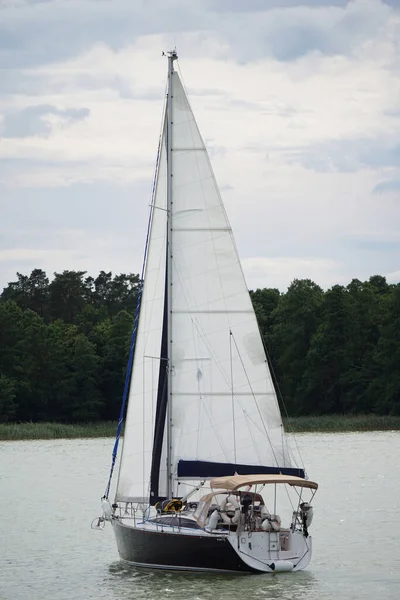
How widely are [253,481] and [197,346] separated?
174 inches

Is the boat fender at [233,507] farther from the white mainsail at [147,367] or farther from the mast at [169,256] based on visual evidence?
the white mainsail at [147,367]

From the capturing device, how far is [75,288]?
189 m

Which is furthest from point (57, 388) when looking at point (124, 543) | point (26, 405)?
point (124, 543)

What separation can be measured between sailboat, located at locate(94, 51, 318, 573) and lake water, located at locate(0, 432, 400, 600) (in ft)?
5.17

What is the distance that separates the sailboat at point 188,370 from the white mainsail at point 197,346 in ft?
0.08

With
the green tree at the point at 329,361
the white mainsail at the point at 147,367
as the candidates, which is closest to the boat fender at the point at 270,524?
Result: the white mainsail at the point at 147,367

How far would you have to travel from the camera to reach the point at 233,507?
1179 inches

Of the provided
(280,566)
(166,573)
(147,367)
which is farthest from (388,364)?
(280,566)

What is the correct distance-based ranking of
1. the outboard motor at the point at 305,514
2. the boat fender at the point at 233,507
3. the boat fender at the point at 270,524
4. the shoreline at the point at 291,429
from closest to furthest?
the boat fender at the point at 270,524 → the boat fender at the point at 233,507 → the outboard motor at the point at 305,514 → the shoreline at the point at 291,429

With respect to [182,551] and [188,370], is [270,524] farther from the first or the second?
[188,370]

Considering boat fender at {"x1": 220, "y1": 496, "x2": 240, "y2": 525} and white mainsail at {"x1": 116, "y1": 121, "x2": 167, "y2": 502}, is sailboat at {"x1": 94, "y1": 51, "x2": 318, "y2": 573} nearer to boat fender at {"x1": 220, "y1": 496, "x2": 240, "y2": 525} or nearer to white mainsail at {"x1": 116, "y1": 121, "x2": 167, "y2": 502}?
white mainsail at {"x1": 116, "y1": 121, "x2": 167, "y2": 502}

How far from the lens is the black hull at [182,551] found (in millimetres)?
29109

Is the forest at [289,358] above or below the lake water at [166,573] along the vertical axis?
above

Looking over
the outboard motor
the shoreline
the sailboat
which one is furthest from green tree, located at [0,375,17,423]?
the outboard motor
